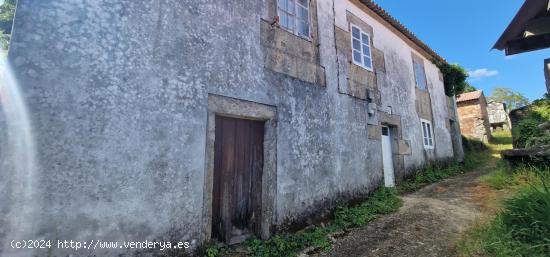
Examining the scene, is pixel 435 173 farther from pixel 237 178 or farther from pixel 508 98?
pixel 508 98

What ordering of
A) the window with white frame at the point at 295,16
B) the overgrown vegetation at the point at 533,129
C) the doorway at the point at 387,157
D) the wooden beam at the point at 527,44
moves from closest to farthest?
1. the window with white frame at the point at 295,16
2. the overgrown vegetation at the point at 533,129
3. the wooden beam at the point at 527,44
4. the doorway at the point at 387,157

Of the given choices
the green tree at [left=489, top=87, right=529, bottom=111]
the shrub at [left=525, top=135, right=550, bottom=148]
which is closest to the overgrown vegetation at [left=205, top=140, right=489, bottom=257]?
the shrub at [left=525, top=135, right=550, bottom=148]

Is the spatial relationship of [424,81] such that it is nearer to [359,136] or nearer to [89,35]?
[359,136]

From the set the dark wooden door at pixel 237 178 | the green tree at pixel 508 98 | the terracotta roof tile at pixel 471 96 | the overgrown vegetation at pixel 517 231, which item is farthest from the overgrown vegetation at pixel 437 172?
the green tree at pixel 508 98

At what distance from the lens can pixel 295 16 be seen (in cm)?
561

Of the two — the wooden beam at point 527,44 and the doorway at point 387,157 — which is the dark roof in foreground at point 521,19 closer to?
the wooden beam at point 527,44

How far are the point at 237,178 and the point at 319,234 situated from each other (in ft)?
5.38

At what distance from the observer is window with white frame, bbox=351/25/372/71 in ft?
23.3

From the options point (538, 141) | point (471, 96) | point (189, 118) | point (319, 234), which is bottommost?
point (319, 234)

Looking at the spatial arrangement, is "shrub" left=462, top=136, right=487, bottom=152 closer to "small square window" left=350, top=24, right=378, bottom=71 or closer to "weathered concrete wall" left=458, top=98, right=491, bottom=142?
"weathered concrete wall" left=458, top=98, right=491, bottom=142

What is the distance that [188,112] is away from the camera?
370cm

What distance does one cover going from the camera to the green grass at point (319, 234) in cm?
390

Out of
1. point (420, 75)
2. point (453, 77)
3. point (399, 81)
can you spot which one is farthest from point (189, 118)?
point (453, 77)

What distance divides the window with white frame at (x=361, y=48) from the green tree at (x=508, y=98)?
3626 centimetres
